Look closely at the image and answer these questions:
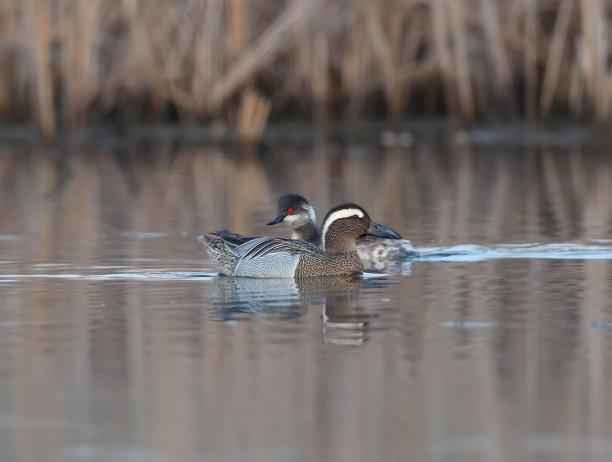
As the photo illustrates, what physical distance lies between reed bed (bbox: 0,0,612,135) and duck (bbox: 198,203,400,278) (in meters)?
8.05

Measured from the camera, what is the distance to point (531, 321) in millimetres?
6234

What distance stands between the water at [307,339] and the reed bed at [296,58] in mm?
4590

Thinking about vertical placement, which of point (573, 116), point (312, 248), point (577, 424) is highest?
point (573, 116)

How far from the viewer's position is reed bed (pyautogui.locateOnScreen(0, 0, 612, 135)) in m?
16.1

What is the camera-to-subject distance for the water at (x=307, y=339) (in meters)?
4.39

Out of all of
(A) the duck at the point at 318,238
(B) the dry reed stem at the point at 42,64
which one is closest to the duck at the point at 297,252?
(A) the duck at the point at 318,238

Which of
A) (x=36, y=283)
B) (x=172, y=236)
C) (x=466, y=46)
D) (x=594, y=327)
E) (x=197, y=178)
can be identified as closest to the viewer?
(x=594, y=327)

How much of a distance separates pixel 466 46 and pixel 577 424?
1219cm

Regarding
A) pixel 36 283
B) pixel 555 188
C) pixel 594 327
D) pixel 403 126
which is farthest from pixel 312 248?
pixel 403 126

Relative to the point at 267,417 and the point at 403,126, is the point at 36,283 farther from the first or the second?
the point at 403,126

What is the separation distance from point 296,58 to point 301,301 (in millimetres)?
10590

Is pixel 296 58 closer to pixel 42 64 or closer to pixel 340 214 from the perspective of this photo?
pixel 42 64

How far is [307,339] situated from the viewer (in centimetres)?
587

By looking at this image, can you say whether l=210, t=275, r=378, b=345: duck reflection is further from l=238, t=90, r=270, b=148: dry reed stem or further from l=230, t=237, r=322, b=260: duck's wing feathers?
l=238, t=90, r=270, b=148: dry reed stem
